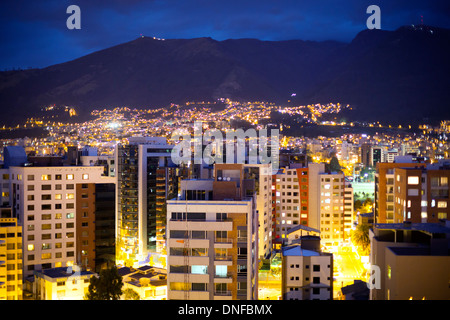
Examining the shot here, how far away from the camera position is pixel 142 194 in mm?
17219

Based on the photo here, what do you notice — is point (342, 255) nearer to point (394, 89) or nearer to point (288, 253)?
point (288, 253)

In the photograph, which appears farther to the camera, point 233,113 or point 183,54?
point 183,54

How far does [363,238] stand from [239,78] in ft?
111

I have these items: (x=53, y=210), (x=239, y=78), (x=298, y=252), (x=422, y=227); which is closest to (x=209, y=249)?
(x=422, y=227)

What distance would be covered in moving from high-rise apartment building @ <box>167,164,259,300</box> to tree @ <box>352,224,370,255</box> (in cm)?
863

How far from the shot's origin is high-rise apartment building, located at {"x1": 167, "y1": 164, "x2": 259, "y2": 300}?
5.72 metres

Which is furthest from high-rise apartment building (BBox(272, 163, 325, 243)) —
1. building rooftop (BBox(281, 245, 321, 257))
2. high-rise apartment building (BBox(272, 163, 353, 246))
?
building rooftop (BBox(281, 245, 321, 257))

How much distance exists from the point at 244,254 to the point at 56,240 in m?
7.29

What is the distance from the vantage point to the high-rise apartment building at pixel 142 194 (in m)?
16.5

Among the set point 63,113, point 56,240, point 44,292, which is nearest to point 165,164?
point 56,240

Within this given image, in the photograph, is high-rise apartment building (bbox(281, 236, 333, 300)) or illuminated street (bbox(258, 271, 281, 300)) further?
illuminated street (bbox(258, 271, 281, 300))

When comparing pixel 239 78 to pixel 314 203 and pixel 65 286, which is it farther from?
pixel 65 286

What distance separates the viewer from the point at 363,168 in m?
29.5

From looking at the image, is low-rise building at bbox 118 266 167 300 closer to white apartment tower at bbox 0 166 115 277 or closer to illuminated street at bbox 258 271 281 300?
white apartment tower at bbox 0 166 115 277
